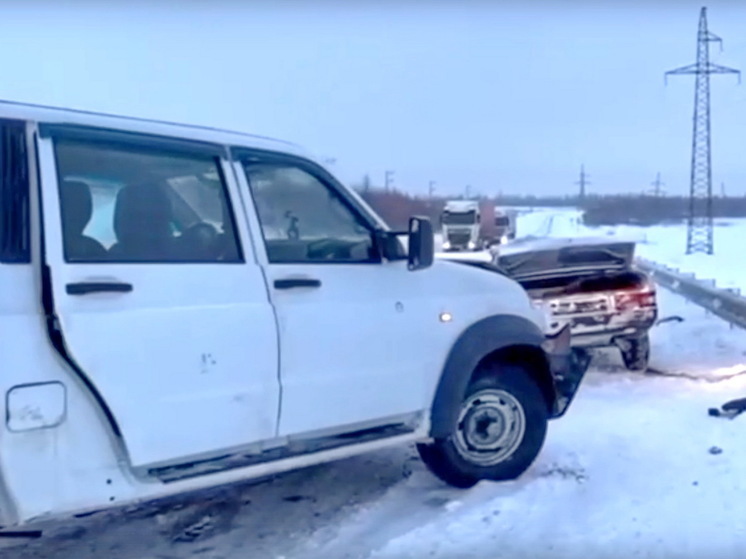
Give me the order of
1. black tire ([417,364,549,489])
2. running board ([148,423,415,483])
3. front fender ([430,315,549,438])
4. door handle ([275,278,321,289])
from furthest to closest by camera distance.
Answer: black tire ([417,364,549,489])
front fender ([430,315,549,438])
door handle ([275,278,321,289])
running board ([148,423,415,483])

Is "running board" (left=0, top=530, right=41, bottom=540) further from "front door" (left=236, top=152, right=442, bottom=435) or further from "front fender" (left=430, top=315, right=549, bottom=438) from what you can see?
"front fender" (left=430, top=315, right=549, bottom=438)

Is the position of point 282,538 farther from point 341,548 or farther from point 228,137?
point 228,137

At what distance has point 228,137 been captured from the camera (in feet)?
16.0

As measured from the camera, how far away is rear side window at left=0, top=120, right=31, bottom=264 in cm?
388

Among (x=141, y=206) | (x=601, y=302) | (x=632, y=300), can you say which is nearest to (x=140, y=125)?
(x=141, y=206)

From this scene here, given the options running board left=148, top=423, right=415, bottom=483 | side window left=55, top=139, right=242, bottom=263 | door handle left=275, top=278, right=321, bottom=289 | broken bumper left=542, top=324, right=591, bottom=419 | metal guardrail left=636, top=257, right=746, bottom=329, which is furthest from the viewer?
metal guardrail left=636, top=257, right=746, bottom=329

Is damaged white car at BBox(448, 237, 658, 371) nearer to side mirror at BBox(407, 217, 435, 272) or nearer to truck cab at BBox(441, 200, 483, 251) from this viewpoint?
side mirror at BBox(407, 217, 435, 272)

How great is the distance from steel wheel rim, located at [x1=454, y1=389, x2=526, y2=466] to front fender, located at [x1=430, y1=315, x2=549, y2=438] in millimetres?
257

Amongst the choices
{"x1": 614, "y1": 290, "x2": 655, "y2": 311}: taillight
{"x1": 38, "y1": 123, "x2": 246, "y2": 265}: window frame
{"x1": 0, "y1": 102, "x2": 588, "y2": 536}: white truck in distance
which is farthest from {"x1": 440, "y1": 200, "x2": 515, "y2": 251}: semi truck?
{"x1": 38, "y1": 123, "x2": 246, "y2": 265}: window frame

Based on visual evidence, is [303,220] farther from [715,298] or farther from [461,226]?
[461,226]

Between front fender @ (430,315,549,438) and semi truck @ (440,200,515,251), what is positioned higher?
front fender @ (430,315,549,438)

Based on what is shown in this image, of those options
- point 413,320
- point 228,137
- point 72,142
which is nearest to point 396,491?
point 413,320

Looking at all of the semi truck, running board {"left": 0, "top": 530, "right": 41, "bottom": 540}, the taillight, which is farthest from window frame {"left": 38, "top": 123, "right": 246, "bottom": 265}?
the semi truck

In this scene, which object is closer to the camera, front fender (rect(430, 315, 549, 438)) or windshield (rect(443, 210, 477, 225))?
front fender (rect(430, 315, 549, 438))
